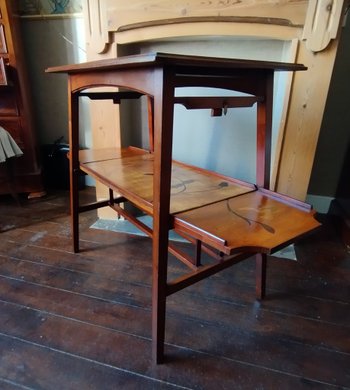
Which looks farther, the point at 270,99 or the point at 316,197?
the point at 316,197

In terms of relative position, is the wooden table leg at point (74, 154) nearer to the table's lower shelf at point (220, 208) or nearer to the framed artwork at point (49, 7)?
the table's lower shelf at point (220, 208)

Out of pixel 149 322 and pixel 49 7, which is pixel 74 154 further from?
pixel 49 7

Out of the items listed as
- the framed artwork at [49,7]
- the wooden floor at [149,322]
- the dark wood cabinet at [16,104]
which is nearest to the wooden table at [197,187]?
the wooden floor at [149,322]

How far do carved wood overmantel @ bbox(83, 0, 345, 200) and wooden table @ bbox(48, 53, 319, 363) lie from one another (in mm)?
509

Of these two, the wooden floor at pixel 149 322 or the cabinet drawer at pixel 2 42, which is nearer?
the wooden floor at pixel 149 322

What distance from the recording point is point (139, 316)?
115 centimetres

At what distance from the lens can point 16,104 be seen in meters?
2.01

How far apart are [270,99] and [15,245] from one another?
1.54m

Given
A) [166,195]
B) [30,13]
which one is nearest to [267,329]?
[166,195]

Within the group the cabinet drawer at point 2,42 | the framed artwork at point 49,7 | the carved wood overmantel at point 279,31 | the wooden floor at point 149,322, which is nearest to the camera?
the wooden floor at point 149,322

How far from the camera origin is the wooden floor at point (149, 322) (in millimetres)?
921

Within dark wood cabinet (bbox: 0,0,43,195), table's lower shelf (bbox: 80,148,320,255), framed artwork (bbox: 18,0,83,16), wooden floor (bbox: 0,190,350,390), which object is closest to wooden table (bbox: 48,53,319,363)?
table's lower shelf (bbox: 80,148,320,255)

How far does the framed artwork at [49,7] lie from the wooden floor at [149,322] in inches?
66.3

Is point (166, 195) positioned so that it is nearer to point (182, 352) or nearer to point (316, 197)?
point (182, 352)
